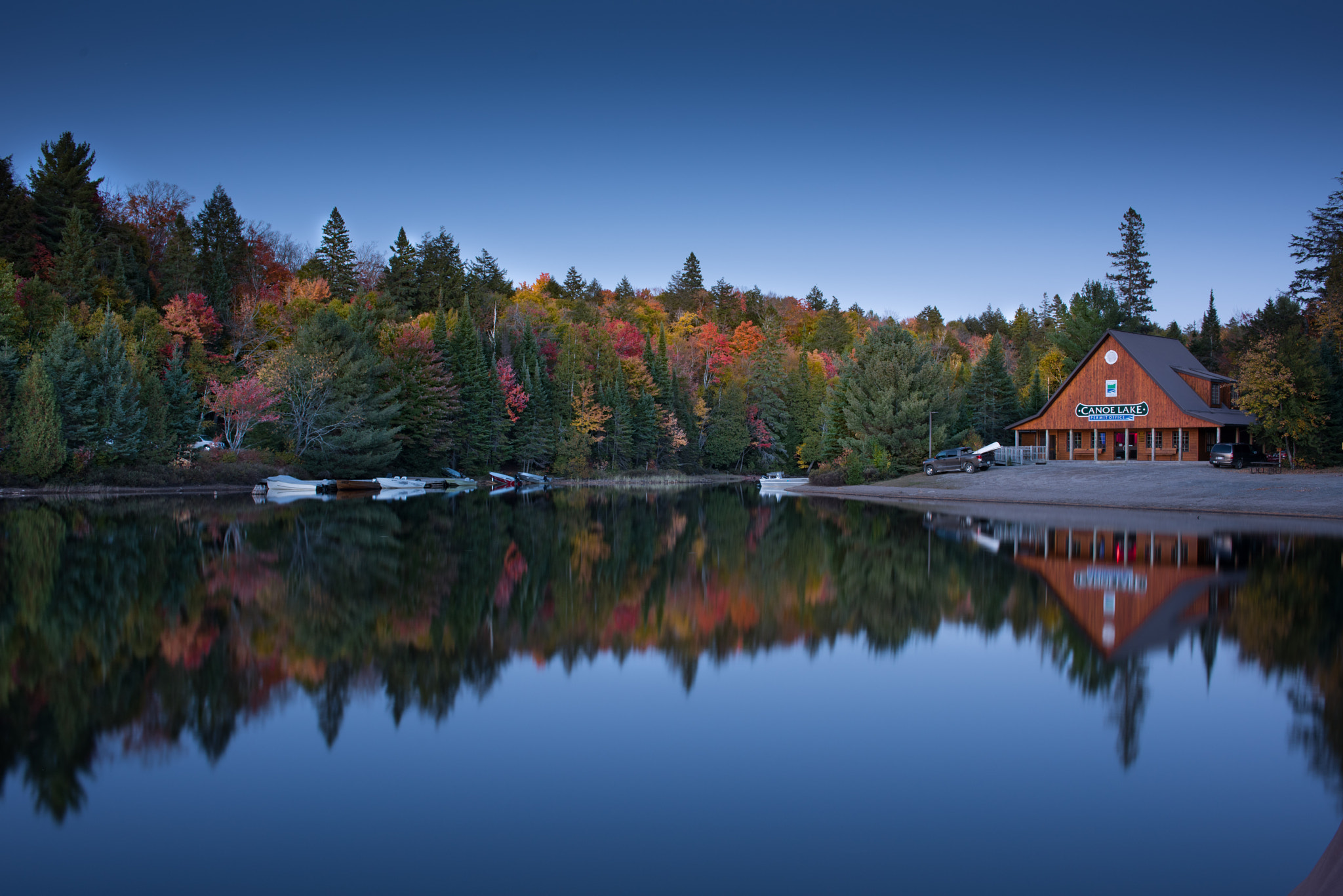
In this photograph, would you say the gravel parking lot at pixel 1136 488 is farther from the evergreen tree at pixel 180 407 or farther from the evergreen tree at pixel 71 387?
the evergreen tree at pixel 71 387

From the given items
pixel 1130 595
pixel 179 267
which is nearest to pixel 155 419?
pixel 179 267

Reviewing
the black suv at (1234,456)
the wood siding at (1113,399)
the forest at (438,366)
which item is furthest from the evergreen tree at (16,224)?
the black suv at (1234,456)

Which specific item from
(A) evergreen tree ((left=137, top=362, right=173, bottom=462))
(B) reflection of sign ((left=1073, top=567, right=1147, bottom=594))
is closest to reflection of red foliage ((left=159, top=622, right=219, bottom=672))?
(B) reflection of sign ((left=1073, top=567, right=1147, bottom=594))

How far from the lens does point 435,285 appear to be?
6919cm

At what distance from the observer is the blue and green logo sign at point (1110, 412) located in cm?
4381

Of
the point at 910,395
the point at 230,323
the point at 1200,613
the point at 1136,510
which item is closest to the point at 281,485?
the point at 230,323

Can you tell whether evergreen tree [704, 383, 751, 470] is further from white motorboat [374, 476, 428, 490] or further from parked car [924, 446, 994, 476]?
white motorboat [374, 476, 428, 490]

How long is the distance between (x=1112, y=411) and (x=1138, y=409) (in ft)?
4.19

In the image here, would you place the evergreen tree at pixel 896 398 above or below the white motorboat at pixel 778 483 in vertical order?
above

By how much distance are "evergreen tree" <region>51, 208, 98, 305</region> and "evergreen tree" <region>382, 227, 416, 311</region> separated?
21789 mm

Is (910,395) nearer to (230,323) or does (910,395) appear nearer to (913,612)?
(913,612)

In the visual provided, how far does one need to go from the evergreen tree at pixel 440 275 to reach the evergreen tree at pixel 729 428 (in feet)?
75.0

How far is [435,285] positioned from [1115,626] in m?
65.9

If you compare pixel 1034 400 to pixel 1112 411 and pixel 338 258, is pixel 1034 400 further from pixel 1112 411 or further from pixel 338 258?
pixel 338 258
